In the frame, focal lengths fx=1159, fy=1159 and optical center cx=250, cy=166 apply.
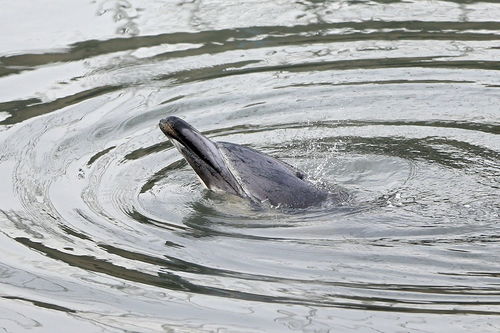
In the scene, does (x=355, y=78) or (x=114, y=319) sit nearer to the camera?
(x=114, y=319)

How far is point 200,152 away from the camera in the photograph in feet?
24.8

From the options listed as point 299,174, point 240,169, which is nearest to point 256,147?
point 299,174

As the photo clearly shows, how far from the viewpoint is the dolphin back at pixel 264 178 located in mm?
7555

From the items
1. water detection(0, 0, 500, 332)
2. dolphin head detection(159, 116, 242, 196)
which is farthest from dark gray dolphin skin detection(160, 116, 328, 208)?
water detection(0, 0, 500, 332)

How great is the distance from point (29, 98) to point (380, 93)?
306 cm

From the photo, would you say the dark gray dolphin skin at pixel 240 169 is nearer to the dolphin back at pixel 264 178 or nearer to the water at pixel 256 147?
the dolphin back at pixel 264 178

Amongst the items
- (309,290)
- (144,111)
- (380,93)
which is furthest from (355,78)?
(309,290)

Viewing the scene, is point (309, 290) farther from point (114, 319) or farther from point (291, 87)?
point (291, 87)

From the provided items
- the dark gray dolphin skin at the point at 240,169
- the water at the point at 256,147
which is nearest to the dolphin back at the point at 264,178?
the dark gray dolphin skin at the point at 240,169

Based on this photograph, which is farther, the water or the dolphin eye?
the dolphin eye

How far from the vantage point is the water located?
21.3ft

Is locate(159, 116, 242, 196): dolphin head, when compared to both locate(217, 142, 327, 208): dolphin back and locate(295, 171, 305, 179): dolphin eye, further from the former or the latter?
locate(295, 171, 305, 179): dolphin eye

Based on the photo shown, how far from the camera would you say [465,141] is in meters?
9.08

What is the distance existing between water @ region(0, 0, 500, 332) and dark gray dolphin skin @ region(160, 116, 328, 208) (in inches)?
5.1
